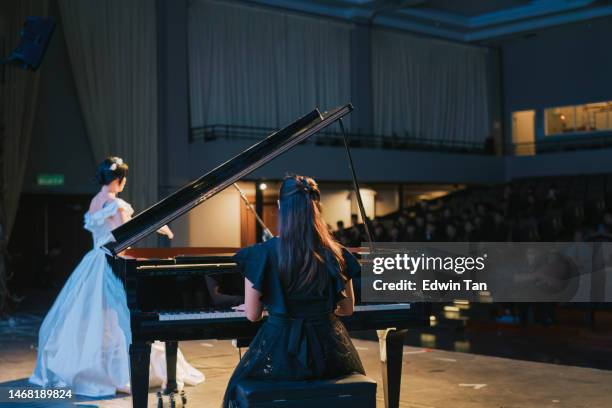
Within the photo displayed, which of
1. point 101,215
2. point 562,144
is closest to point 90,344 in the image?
point 101,215

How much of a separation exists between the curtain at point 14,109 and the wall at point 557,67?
12.5 metres

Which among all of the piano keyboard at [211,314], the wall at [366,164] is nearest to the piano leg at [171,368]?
the piano keyboard at [211,314]

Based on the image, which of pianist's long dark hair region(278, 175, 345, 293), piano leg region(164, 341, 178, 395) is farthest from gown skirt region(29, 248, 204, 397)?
pianist's long dark hair region(278, 175, 345, 293)

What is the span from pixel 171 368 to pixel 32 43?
17.5 feet

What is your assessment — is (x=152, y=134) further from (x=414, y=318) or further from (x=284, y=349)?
(x=284, y=349)

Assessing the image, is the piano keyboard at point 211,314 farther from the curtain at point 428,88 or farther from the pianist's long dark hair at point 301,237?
the curtain at point 428,88

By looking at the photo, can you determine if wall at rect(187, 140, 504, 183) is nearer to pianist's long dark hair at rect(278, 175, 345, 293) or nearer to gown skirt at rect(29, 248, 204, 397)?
gown skirt at rect(29, 248, 204, 397)

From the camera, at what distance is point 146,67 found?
15.0 meters

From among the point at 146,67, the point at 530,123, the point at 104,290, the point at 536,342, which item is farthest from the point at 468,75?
the point at 104,290

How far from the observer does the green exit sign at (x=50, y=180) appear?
14195 millimetres

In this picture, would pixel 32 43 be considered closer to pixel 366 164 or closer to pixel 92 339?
pixel 92 339

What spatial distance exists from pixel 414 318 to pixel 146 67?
453 inches

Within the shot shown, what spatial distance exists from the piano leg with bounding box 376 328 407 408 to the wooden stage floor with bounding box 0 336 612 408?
71 cm

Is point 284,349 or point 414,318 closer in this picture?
point 284,349
